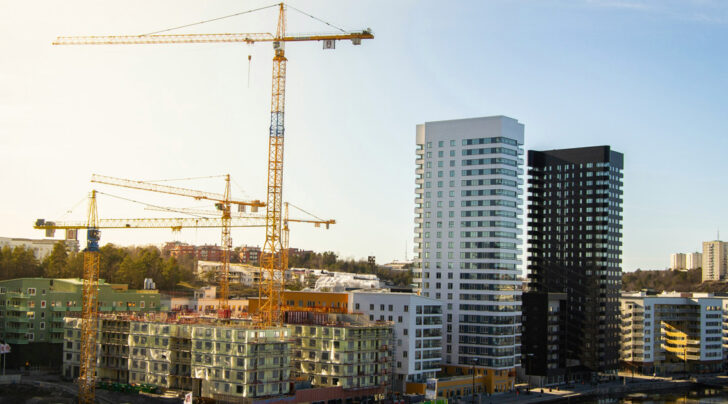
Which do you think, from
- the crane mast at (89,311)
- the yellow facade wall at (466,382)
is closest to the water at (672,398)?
the yellow facade wall at (466,382)

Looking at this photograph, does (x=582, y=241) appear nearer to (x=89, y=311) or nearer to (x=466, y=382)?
(x=466, y=382)

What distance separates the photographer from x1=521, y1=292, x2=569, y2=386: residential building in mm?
135625

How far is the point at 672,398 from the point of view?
138m

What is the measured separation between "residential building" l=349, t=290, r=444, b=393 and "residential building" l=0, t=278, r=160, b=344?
47.8m

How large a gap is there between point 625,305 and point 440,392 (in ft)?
253

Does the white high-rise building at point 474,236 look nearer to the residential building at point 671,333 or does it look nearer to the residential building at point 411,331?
the residential building at point 411,331

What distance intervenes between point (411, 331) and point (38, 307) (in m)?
61.0

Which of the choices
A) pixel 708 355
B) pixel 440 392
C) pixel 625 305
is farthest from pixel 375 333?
pixel 708 355

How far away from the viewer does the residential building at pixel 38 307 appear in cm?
12112

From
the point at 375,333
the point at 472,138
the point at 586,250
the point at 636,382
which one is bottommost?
the point at 636,382

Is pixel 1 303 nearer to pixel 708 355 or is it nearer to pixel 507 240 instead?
pixel 507 240

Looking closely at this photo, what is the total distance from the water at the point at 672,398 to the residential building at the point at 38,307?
278 ft

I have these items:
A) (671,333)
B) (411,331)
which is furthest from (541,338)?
(671,333)

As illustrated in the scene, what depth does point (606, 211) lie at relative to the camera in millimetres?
160375
